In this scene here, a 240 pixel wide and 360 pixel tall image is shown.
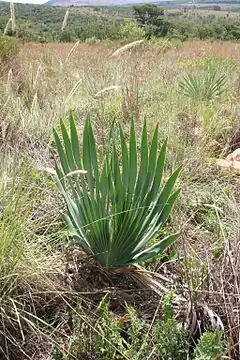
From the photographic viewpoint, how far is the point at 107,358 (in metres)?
1.55

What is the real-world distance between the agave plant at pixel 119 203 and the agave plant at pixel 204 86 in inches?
118

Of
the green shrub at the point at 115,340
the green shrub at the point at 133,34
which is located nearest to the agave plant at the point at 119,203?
the green shrub at the point at 115,340

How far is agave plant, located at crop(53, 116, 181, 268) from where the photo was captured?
184cm

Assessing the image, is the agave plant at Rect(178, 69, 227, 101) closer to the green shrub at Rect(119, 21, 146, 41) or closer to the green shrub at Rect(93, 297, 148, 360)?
the green shrub at Rect(119, 21, 146, 41)

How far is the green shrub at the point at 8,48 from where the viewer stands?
19.1 feet

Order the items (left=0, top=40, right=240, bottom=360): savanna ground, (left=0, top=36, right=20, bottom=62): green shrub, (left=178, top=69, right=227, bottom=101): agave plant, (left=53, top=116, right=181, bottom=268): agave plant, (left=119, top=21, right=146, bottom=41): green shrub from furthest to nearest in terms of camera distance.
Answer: (left=119, top=21, right=146, bottom=41): green shrub
(left=0, top=36, right=20, bottom=62): green shrub
(left=178, top=69, right=227, bottom=101): agave plant
(left=53, top=116, right=181, bottom=268): agave plant
(left=0, top=40, right=240, bottom=360): savanna ground

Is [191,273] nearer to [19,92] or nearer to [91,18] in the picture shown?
[19,92]

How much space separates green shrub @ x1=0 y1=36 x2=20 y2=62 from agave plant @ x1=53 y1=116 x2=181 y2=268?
419cm

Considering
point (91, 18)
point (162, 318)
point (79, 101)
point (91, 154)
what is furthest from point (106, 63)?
point (91, 18)

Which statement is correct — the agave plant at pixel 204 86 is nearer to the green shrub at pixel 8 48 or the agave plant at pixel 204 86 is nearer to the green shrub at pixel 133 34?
the green shrub at pixel 8 48

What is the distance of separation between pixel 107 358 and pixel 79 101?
10.8ft

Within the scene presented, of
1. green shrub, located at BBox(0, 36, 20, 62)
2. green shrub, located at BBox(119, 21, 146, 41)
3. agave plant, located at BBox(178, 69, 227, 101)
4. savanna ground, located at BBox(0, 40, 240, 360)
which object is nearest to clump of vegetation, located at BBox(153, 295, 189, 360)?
savanna ground, located at BBox(0, 40, 240, 360)

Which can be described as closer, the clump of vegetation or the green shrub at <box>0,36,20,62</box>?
the clump of vegetation

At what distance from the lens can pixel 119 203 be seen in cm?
184
